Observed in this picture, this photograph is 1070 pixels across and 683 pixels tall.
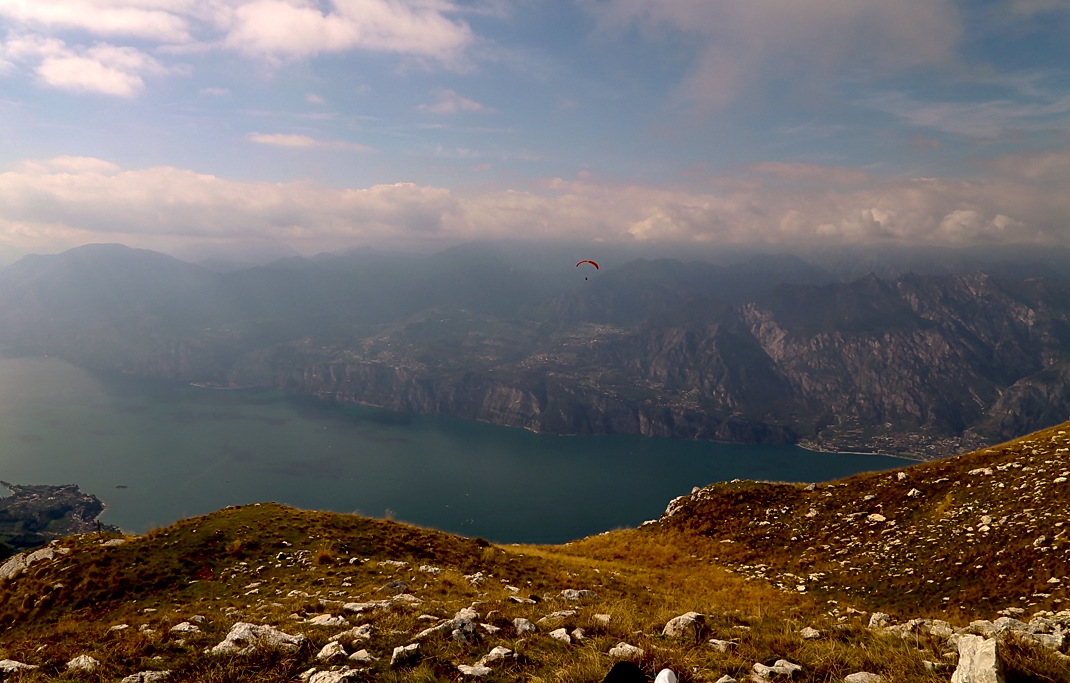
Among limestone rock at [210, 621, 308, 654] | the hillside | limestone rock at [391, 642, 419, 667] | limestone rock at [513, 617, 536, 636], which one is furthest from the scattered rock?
limestone rock at [210, 621, 308, 654]

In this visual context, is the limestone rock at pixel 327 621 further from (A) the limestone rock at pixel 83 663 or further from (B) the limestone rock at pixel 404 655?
(A) the limestone rock at pixel 83 663

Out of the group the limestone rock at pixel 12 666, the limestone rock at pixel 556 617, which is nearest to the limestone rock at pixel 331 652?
the limestone rock at pixel 556 617

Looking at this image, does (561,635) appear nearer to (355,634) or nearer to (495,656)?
(495,656)

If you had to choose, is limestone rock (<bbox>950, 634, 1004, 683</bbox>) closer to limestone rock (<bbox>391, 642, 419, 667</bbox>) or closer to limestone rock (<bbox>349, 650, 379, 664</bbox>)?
limestone rock (<bbox>391, 642, 419, 667</bbox>)

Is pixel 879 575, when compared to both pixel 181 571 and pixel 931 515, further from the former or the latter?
pixel 181 571

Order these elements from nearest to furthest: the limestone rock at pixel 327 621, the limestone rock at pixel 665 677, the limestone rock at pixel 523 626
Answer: the limestone rock at pixel 665 677, the limestone rock at pixel 523 626, the limestone rock at pixel 327 621

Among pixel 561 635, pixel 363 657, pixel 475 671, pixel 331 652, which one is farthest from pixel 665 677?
pixel 331 652
